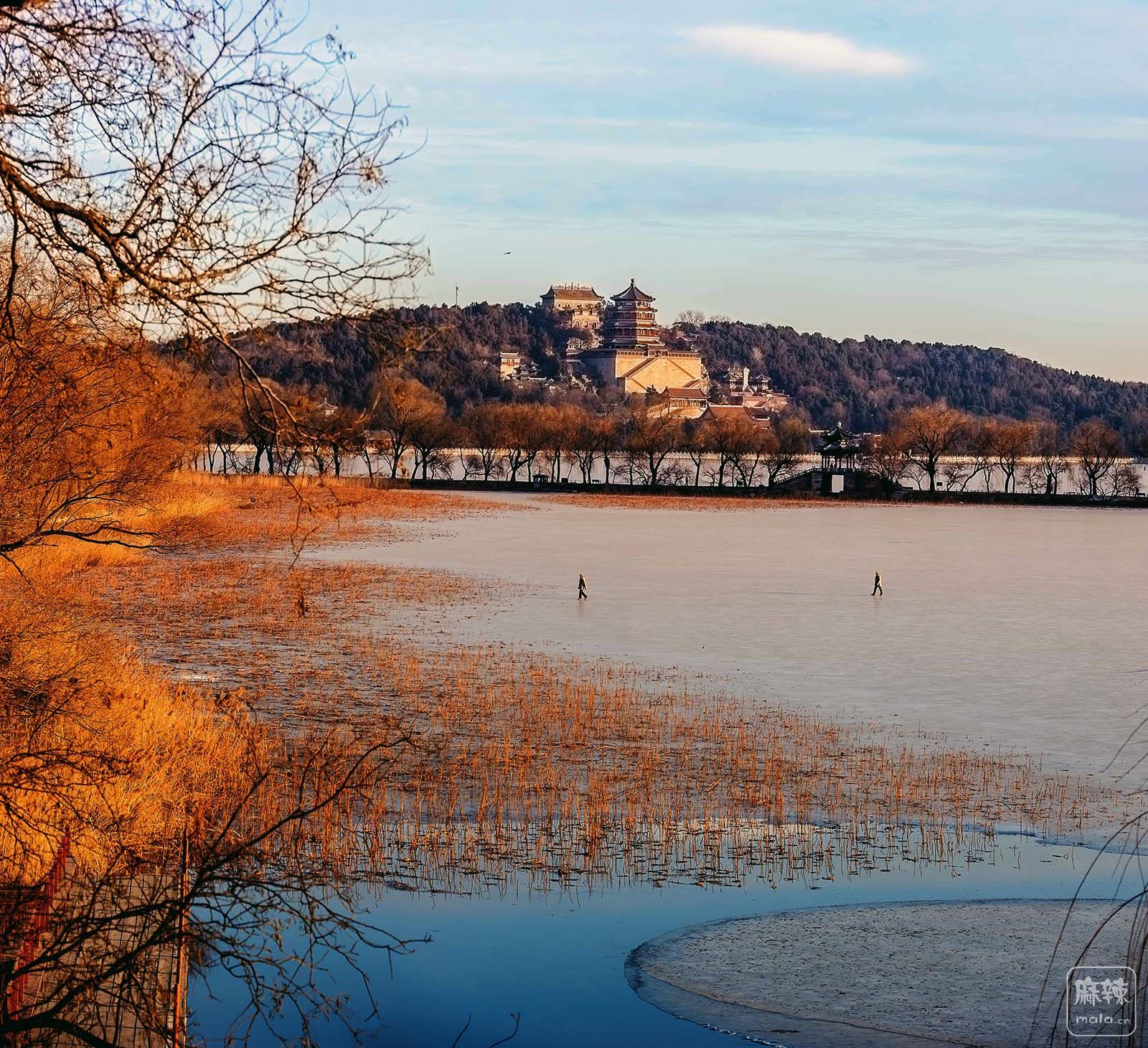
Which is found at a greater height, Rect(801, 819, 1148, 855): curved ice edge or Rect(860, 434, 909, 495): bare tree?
Rect(860, 434, 909, 495): bare tree

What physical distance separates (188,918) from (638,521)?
4637cm

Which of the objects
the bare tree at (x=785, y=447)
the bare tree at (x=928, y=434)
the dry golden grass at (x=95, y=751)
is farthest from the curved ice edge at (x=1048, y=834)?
the bare tree at (x=928, y=434)

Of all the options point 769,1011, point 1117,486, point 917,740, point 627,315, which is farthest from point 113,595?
point 627,315

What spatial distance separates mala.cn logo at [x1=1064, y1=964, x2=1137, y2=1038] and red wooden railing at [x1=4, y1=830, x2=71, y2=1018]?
554 cm

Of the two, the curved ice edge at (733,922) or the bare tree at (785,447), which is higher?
the bare tree at (785,447)

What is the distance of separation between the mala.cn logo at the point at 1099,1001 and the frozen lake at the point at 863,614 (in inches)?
221

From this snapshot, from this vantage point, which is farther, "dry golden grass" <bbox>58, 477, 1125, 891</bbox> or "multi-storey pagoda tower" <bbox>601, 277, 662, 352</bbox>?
"multi-storey pagoda tower" <bbox>601, 277, 662, 352</bbox>

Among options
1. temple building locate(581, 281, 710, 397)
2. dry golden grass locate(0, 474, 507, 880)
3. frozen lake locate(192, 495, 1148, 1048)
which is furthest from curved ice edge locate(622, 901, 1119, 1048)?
temple building locate(581, 281, 710, 397)

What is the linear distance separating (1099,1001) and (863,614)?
18168mm

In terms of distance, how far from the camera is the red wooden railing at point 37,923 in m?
7.71

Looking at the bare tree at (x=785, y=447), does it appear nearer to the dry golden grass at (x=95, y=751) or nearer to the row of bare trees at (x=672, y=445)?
the row of bare trees at (x=672, y=445)

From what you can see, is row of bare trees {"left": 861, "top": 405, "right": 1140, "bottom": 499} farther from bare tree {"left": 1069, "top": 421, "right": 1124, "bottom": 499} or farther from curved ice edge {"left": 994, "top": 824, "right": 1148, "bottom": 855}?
curved ice edge {"left": 994, "top": 824, "right": 1148, "bottom": 855}

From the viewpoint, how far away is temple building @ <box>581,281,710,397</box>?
167m

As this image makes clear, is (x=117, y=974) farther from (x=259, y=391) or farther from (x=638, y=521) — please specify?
(x=638, y=521)
